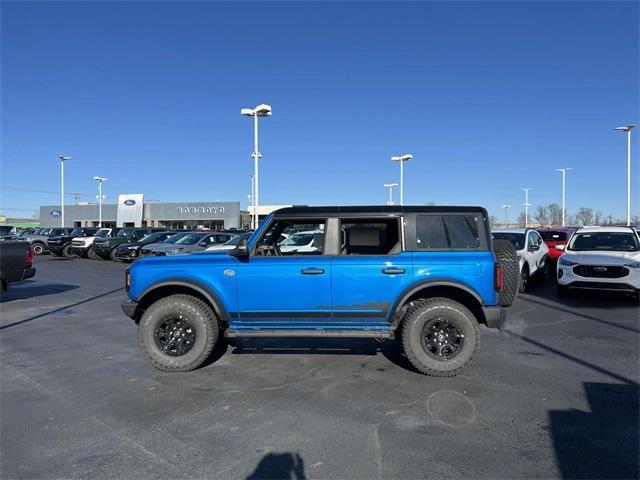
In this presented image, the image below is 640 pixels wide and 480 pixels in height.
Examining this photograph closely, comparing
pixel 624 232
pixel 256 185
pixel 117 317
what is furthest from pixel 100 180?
pixel 624 232

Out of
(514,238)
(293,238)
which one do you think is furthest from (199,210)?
(293,238)

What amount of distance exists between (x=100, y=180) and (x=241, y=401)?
54730 millimetres

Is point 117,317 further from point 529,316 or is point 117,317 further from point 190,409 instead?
point 529,316

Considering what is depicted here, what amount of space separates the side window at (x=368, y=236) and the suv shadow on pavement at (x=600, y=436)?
2.62 m

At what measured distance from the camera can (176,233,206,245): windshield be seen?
17.2 m

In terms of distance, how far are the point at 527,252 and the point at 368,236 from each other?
7823 millimetres

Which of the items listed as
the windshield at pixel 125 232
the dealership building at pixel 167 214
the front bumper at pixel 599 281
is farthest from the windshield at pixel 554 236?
the dealership building at pixel 167 214

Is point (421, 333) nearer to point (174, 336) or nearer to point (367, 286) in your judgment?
point (367, 286)

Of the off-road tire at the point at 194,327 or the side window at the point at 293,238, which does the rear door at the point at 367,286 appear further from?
the off-road tire at the point at 194,327

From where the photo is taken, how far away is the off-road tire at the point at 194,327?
5.24 meters

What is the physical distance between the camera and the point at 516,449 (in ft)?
11.2

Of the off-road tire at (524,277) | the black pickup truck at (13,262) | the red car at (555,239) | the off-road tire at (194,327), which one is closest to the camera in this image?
the off-road tire at (194,327)

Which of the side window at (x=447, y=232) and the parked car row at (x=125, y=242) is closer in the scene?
the side window at (x=447, y=232)

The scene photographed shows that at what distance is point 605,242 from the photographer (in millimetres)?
10992
